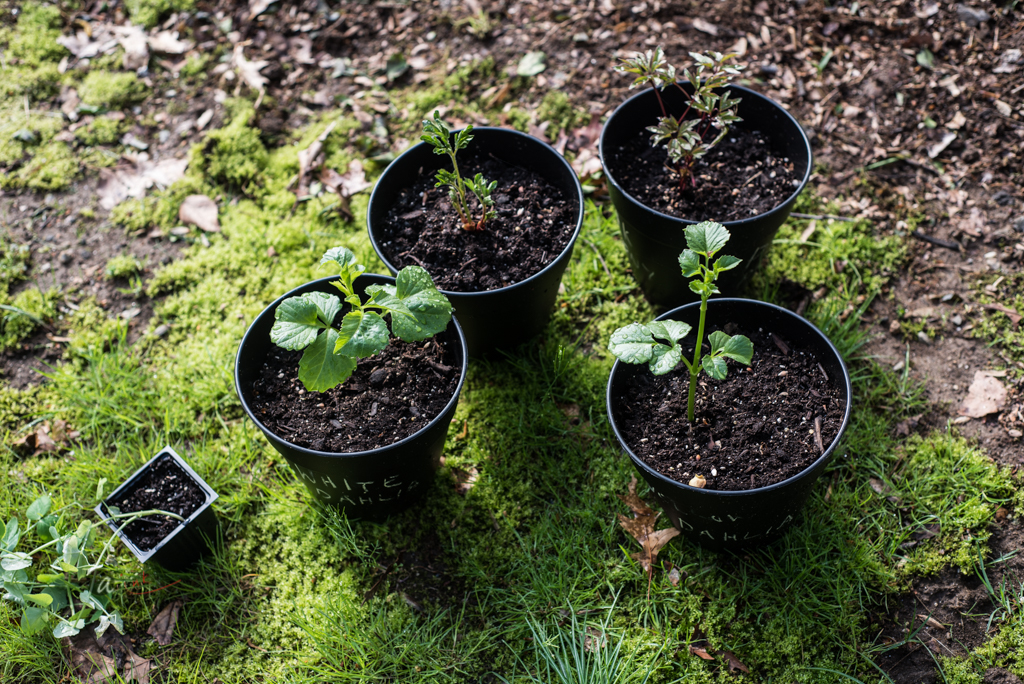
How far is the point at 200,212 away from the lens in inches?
143

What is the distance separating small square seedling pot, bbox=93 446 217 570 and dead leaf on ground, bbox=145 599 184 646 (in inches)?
5.5

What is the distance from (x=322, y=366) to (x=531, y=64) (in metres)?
2.49

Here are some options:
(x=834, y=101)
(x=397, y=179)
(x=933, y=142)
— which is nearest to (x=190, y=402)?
(x=397, y=179)

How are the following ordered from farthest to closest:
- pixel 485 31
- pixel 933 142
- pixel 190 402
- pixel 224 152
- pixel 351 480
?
pixel 485 31 → pixel 224 152 → pixel 933 142 → pixel 190 402 → pixel 351 480

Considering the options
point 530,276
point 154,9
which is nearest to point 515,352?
point 530,276

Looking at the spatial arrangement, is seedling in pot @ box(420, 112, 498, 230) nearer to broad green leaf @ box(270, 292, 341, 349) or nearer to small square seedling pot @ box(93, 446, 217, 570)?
broad green leaf @ box(270, 292, 341, 349)

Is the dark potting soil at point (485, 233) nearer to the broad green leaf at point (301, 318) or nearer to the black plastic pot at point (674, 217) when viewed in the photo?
the black plastic pot at point (674, 217)

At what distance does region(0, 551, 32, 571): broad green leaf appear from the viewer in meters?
2.37

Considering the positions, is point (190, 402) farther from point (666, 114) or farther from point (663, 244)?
point (666, 114)

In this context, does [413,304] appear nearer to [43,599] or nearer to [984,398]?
[43,599]

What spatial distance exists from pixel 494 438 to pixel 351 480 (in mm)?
694

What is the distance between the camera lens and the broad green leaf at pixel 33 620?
2.41 meters

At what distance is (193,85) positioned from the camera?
13.6ft

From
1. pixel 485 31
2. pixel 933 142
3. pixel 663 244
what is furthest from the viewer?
pixel 485 31
